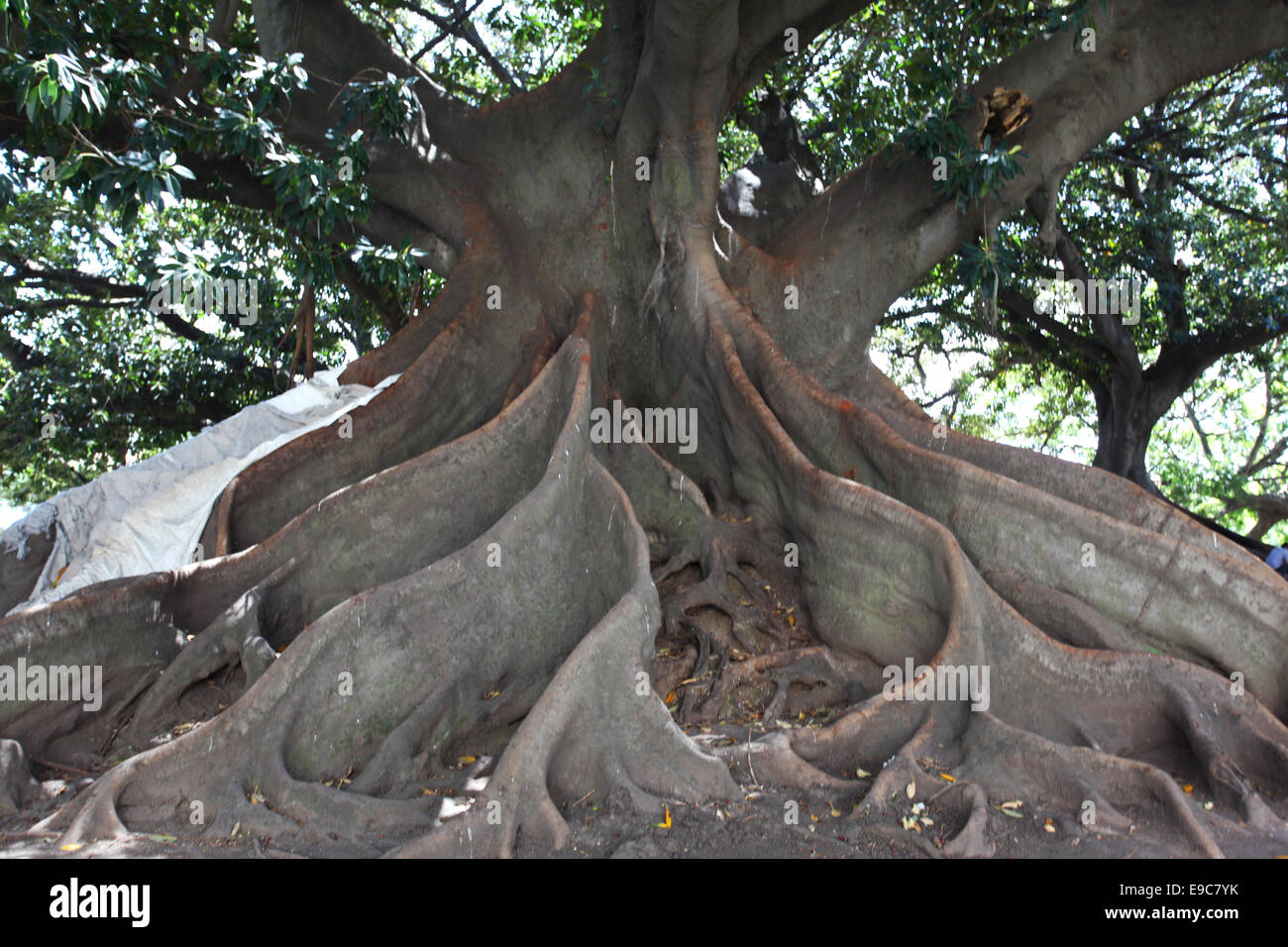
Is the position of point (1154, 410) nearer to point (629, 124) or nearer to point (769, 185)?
point (769, 185)

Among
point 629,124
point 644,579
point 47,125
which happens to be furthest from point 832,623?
point 47,125

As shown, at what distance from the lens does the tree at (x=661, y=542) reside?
3.92 meters

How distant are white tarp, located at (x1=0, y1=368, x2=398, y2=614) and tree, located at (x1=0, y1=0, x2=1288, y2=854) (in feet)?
1.01

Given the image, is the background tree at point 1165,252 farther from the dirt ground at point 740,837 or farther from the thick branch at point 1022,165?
the dirt ground at point 740,837

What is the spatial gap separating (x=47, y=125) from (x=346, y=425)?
225 cm

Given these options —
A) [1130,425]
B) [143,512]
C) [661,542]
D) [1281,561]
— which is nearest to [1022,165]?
[661,542]

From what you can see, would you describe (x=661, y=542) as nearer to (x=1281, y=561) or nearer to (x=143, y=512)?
(x=143, y=512)

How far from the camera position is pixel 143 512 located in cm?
586

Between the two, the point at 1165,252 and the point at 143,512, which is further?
the point at 1165,252

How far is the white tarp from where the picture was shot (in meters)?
5.68

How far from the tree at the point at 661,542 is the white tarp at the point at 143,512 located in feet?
1.01

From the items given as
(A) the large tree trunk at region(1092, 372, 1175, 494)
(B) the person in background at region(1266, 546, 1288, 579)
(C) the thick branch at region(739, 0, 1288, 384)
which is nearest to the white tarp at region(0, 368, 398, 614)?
(C) the thick branch at region(739, 0, 1288, 384)

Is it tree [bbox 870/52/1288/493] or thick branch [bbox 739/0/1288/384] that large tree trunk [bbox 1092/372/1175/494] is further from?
thick branch [bbox 739/0/1288/384]

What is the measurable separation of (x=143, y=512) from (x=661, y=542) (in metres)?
3.09
